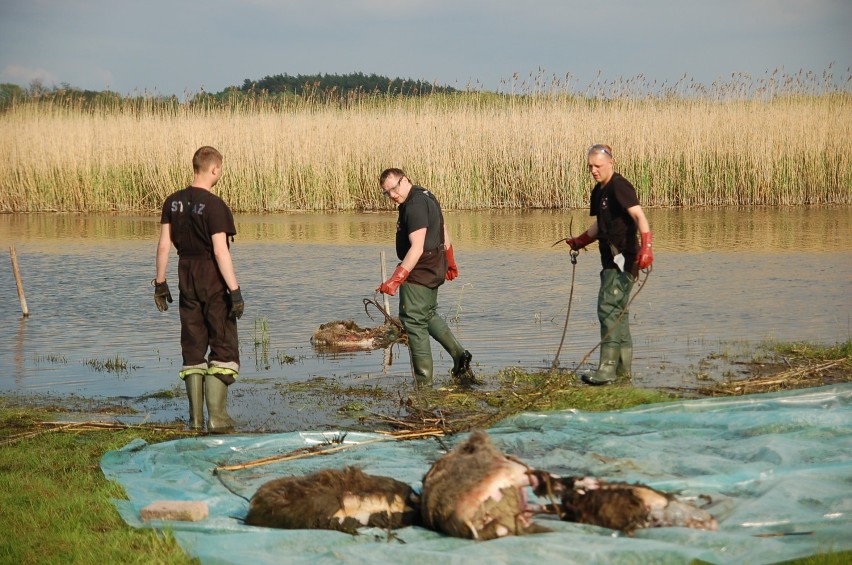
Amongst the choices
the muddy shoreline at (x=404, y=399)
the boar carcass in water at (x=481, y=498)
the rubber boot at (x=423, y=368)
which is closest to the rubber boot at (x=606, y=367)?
the muddy shoreline at (x=404, y=399)

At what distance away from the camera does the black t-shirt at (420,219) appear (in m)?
8.07

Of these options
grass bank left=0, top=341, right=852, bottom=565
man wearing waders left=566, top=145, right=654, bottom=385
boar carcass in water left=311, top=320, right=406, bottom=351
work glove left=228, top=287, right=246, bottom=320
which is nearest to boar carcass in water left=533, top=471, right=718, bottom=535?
grass bank left=0, top=341, right=852, bottom=565

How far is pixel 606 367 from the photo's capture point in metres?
8.17

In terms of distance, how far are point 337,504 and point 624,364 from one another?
431 cm

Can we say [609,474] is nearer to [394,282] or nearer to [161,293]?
[394,282]

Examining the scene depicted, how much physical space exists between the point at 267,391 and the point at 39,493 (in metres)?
3.16

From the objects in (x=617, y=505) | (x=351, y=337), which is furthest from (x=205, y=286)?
(x=351, y=337)

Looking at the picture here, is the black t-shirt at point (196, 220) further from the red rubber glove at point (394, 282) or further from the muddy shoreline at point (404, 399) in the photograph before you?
the red rubber glove at point (394, 282)

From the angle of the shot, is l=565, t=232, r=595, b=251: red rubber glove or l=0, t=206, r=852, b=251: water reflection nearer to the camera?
l=565, t=232, r=595, b=251: red rubber glove

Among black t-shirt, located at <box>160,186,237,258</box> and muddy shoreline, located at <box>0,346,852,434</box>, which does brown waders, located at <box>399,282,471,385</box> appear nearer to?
muddy shoreline, located at <box>0,346,852,434</box>

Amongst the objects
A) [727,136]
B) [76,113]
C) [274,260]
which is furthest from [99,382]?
[76,113]

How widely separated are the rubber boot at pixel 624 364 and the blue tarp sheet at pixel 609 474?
5.19ft

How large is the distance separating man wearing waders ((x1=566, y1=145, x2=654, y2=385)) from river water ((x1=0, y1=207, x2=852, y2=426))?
40cm

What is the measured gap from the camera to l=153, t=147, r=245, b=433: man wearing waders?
6.76 meters
